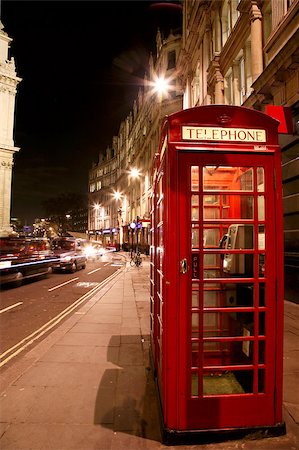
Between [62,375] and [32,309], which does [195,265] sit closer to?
[62,375]

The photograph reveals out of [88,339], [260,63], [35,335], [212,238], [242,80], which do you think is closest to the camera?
[212,238]

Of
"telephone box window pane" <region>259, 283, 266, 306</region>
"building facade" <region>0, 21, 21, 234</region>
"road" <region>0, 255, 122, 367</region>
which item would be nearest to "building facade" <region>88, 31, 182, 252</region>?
"road" <region>0, 255, 122, 367</region>

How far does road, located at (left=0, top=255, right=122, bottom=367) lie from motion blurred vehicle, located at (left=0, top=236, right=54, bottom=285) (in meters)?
0.57

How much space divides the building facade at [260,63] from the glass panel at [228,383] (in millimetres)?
6359

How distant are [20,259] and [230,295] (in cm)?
1179

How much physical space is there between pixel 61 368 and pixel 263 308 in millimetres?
3300

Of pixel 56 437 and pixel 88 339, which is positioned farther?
pixel 88 339

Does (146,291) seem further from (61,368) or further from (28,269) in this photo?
(61,368)

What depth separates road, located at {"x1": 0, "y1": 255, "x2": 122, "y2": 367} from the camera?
6.16 meters

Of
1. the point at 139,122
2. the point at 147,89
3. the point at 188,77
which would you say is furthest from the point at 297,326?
the point at 139,122

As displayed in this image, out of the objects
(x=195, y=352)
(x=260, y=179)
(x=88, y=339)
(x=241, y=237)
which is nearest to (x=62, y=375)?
(x=88, y=339)

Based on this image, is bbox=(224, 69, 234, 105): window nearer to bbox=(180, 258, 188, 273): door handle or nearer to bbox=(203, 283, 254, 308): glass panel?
bbox=(203, 283, 254, 308): glass panel

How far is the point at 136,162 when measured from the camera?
52125 millimetres

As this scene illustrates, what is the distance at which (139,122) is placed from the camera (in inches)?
2014
